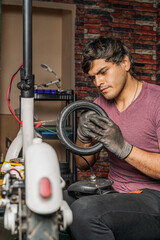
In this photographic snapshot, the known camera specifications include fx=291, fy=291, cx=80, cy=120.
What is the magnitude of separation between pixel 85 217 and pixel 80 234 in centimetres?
6

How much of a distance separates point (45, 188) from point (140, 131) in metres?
0.81

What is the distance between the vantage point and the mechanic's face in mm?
1354

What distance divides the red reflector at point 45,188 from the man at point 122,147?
0.43 meters

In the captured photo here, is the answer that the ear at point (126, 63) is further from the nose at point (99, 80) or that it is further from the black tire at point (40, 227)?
the black tire at point (40, 227)

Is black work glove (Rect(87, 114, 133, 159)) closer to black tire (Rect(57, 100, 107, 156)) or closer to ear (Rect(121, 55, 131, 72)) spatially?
black tire (Rect(57, 100, 107, 156))

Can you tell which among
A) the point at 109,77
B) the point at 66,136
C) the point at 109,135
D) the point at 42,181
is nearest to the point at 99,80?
the point at 109,77

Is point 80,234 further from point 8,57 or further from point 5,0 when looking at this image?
point 8,57

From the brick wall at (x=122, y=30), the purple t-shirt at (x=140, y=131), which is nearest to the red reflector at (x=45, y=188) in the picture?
the purple t-shirt at (x=140, y=131)

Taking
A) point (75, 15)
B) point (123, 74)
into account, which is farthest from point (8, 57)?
point (123, 74)

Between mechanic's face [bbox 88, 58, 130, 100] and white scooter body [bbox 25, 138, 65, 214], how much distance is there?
31.8 inches

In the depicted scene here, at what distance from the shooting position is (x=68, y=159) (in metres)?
3.33

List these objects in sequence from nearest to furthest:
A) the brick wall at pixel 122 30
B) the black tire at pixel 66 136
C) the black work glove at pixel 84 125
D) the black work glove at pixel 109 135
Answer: the black tire at pixel 66 136 → the black work glove at pixel 109 135 → the black work glove at pixel 84 125 → the brick wall at pixel 122 30

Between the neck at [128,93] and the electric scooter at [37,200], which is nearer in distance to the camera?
the electric scooter at [37,200]

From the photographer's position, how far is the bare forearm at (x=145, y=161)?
1.08 m
